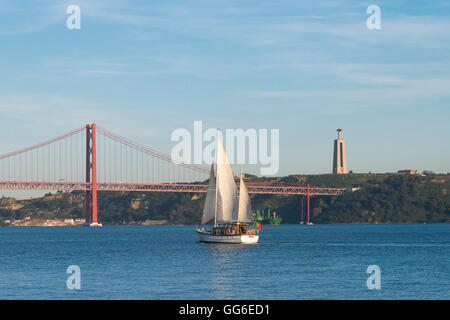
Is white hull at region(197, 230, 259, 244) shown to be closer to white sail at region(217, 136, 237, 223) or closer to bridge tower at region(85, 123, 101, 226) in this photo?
white sail at region(217, 136, 237, 223)

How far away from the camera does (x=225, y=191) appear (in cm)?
7500

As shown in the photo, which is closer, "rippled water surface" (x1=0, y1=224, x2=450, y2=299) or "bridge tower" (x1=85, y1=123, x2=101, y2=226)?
"rippled water surface" (x1=0, y1=224, x2=450, y2=299)

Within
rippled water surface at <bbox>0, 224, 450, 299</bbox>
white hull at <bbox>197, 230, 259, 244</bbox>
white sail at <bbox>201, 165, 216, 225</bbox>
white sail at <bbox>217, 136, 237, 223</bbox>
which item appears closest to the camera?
rippled water surface at <bbox>0, 224, 450, 299</bbox>

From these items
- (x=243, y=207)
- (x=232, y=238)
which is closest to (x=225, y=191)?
(x=243, y=207)

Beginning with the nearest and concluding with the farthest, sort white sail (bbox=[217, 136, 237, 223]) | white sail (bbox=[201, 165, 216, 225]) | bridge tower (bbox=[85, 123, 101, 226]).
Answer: white sail (bbox=[217, 136, 237, 223]) → white sail (bbox=[201, 165, 216, 225]) → bridge tower (bbox=[85, 123, 101, 226])

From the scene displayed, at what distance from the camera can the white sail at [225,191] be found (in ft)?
244

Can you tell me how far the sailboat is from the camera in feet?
244

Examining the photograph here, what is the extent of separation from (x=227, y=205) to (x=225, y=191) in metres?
1.44

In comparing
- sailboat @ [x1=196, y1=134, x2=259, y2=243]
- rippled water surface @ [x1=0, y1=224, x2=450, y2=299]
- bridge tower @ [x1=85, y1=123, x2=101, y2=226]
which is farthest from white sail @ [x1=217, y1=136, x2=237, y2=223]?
bridge tower @ [x1=85, y1=123, x2=101, y2=226]

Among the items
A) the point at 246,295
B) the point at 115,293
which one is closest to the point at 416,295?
the point at 246,295

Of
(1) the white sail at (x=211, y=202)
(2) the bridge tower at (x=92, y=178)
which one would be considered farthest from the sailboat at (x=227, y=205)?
(2) the bridge tower at (x=92, y=178)

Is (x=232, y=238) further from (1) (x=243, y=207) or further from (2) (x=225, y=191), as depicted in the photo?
(2) (x=225, y=191)

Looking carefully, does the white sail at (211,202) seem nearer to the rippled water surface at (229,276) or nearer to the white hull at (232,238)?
the white hull at (232,238)
